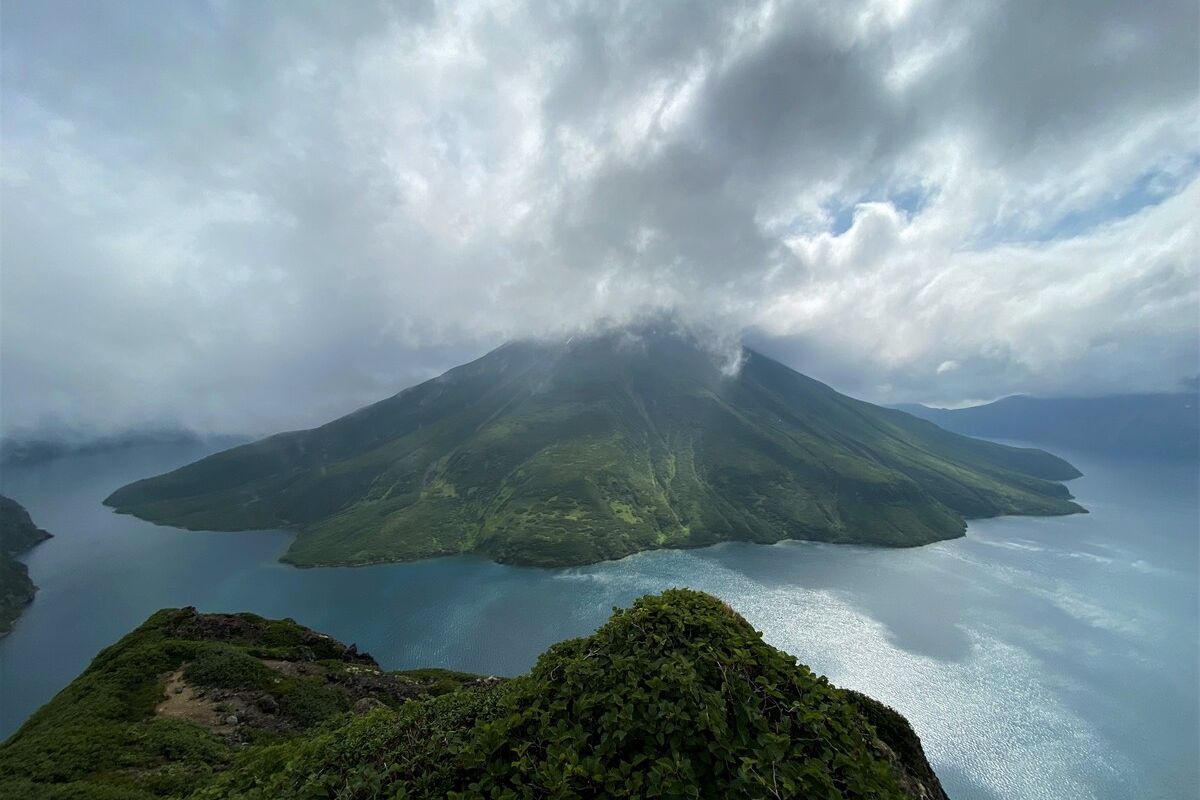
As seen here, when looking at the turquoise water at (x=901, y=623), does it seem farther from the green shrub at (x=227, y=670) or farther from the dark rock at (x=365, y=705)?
the green shrub at (x=227, y=670)

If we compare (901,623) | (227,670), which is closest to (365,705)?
(227,670)

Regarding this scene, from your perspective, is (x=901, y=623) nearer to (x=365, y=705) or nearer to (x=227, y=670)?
(x=365, y=705)

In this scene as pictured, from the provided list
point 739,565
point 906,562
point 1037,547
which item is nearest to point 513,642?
point 739,565

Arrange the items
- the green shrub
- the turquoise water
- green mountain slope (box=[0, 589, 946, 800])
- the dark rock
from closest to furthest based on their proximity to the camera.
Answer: green mountain slope (box=[0, 589, 946, 800]) → the green shrub → the dark rock → the turquoise water

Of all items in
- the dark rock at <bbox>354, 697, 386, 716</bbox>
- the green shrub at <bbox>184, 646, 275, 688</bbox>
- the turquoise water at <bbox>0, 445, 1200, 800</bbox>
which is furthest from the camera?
the turquoise water at <bbox>0, 445, 1200, 800</bbox>

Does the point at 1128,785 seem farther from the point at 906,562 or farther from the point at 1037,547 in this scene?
the point at 1037,547

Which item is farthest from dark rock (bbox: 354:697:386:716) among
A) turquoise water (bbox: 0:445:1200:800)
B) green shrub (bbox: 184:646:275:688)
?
turquoise water (bbox: 0:445:1200:800)

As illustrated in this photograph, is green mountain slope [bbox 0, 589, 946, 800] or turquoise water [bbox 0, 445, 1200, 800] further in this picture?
turquoise water [bbox 0, 445, 1200, 800]

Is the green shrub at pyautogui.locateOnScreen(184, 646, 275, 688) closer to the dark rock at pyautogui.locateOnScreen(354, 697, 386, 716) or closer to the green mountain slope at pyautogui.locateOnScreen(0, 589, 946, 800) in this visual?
the dark rock at pyautogui.locateOnScreen(354, 697, 386, 716)
